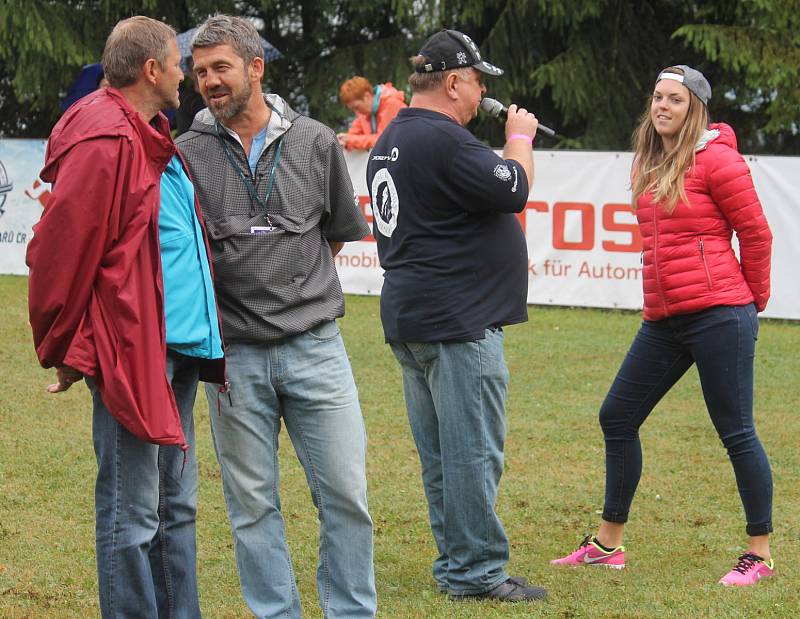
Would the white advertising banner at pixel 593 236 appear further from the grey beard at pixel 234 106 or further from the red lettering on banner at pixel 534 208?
the grey beard at pixel 234 106

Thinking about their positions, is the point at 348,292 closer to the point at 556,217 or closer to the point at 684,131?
the point at 556,217

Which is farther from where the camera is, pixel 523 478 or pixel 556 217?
pixel 556 217

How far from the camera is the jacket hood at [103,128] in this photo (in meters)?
3.52

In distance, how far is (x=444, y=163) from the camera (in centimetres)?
456

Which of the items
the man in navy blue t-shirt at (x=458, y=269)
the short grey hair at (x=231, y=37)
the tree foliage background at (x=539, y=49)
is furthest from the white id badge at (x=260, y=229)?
the tree foliage background at (x=539, y=49)

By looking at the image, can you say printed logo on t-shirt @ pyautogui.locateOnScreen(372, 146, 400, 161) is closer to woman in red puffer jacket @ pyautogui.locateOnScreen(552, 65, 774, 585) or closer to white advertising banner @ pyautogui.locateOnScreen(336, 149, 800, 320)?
woman in red puffer jacket @ pyautogui.locateOnScreen(552, 65, 774, 585)

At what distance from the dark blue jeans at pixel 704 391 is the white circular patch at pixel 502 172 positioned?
1.13m

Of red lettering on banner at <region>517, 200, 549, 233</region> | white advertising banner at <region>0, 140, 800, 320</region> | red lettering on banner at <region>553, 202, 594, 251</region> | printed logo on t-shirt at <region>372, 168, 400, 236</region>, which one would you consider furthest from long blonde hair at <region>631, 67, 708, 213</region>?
red lettering on banner at <region>517, 200, 549, 233</region>

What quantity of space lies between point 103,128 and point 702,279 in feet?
8.37

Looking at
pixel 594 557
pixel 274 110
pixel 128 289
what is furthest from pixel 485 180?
pixel 594 557

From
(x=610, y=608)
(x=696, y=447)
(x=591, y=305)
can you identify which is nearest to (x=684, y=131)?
(x=610, y=608)

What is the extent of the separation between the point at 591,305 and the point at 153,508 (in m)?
9.84

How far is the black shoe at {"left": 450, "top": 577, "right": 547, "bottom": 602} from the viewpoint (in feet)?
15.9

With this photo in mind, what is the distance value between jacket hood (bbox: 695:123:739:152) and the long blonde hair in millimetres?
21
